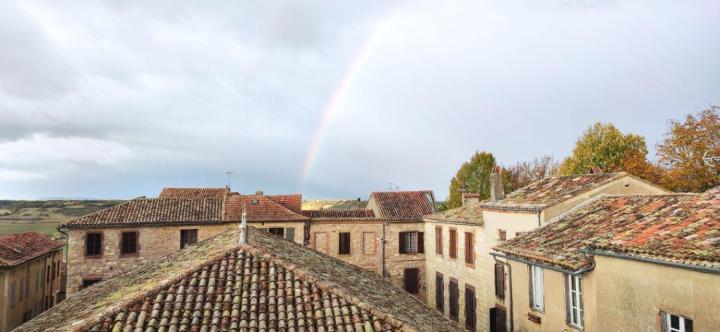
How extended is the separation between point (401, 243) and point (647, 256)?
81.7 feet

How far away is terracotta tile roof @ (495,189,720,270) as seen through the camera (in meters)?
7.73

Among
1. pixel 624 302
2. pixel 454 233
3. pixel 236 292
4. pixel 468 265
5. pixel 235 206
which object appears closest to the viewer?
pixel 236 292

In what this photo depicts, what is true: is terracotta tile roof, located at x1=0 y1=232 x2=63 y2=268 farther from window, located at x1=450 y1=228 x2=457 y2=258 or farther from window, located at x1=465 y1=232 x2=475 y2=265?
window, located at x1=450 y1=228 x2=457 y2=258

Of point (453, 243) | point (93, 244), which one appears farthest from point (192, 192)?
point (453, 243)

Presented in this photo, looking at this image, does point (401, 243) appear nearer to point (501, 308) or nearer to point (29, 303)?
point (501, 308)

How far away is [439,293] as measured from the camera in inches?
1097

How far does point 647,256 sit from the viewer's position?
7992 mm

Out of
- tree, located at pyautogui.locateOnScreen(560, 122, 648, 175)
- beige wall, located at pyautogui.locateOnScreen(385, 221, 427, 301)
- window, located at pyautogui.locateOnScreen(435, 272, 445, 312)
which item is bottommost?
window, located at pyautogui.locateOnScreen(435, 272, 445, 312)

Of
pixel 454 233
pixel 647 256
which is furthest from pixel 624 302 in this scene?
pixel 454 233

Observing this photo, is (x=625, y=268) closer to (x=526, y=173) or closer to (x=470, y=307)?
(x=470, y=307)

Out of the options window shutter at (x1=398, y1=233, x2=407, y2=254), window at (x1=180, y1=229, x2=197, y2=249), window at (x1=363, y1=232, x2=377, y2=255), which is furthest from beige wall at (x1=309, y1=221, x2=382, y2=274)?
window at (x1=180, y1=229, x2=197, y2=249)

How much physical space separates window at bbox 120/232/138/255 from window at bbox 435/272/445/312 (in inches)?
750

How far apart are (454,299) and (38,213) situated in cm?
8368

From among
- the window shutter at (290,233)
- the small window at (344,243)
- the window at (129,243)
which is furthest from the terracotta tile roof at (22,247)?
the small window at (344,243)
